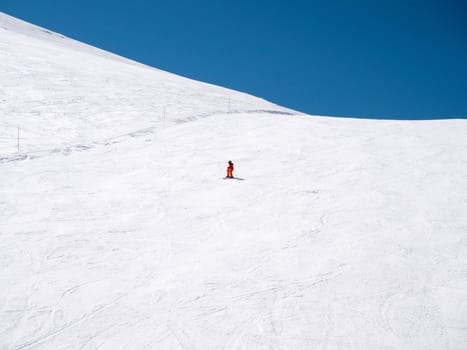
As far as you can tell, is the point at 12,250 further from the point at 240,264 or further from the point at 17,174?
the point at 17,174

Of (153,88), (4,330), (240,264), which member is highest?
(153,88)

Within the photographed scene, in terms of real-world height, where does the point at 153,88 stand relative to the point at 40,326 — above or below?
above

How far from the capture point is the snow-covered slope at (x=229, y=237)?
6.47m

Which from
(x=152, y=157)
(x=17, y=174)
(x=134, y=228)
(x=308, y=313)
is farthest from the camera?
(x=152, y=157)

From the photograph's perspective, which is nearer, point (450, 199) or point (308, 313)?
point (308, 313)

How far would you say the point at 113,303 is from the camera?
7051 millimetres

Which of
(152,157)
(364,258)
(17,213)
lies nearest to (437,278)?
(364,258)

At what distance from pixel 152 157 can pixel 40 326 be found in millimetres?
11195

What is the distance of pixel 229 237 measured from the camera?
10.1 metres

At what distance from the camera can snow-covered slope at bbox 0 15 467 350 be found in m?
6.47

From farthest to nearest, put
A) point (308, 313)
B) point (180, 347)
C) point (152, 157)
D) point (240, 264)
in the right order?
point (152, 157) < point (240, 264) < point (308, 313) < point (180, 347)

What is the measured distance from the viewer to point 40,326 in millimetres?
6293

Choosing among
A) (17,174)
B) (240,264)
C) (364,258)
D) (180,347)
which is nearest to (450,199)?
(364,258)

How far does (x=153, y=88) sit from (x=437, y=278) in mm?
25523
